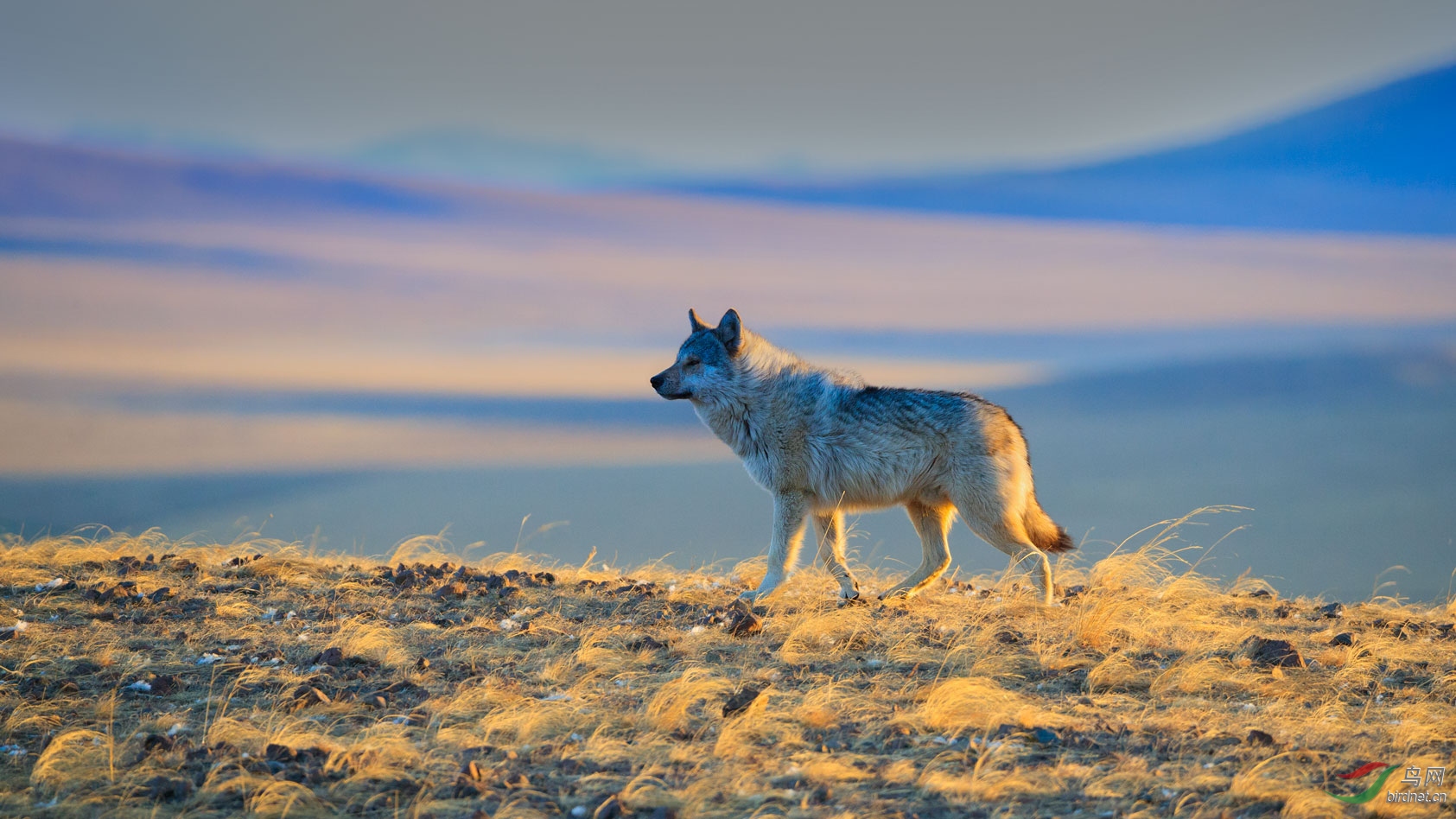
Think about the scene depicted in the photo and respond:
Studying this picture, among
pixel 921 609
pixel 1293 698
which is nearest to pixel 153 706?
pixel 921 609

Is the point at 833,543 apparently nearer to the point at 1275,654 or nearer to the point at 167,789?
the point at 1275,654

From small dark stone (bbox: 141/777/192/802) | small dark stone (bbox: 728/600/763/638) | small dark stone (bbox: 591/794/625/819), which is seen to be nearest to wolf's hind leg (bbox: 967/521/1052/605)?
small dark stone (bbox: 728/600/763/638)

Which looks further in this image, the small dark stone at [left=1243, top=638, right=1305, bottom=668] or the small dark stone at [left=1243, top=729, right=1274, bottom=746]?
the small dark stone at [left=1243, top=638, right=1305, bottom=668]

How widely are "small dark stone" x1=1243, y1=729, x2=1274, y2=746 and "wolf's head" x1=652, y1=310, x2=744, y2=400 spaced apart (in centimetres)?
553

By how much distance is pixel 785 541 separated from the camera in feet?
31.4

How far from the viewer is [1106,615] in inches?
→ 329

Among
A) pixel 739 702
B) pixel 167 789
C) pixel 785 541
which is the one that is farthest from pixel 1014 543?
pixel 167 789

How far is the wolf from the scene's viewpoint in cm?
925

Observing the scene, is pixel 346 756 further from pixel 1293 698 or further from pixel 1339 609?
pixel 1339 609

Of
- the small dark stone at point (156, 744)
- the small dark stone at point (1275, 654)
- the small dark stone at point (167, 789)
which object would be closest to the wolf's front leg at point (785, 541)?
the small dark stone at point (1275, 654)

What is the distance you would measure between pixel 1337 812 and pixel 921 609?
184 inches

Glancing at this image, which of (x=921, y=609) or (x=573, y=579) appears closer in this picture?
(x=921, y=609)

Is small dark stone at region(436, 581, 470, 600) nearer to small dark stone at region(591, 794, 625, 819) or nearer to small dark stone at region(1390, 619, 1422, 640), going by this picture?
small dark stone at region(591, 794, 625, 819)

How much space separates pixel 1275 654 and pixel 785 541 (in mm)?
4223
